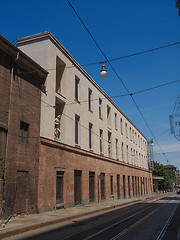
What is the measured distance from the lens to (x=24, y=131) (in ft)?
48.5

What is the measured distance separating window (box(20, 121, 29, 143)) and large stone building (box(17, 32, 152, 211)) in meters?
1.26

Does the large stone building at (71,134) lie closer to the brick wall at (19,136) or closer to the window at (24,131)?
the brick wall at (19,136)

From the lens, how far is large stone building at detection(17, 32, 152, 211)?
54.7ft

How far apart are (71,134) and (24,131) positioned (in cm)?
590

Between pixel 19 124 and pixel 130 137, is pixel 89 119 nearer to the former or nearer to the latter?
pixel 19 124

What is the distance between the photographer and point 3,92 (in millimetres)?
13109

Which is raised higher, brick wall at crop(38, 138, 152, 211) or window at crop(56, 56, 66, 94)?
window at crop(56, 56, 66, 94)

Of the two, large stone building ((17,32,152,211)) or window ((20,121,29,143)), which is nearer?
window ((20,121,29,143))

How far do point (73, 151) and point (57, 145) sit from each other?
2879 mm

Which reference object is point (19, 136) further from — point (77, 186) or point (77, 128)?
point (77, 186)

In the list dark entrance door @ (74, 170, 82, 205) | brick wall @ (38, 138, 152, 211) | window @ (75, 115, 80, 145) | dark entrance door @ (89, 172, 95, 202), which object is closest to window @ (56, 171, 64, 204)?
brick wall @ (38, 138, 152, 211)

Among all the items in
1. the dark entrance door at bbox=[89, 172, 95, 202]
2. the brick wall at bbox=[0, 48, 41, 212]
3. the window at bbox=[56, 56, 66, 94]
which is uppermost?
the window at bbox=[56, 56, 66, 94]

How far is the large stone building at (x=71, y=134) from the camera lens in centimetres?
1667

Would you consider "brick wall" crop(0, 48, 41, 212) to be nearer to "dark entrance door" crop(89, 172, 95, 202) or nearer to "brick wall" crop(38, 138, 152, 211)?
"brick wall" crop(38, 138, 152, 211)
